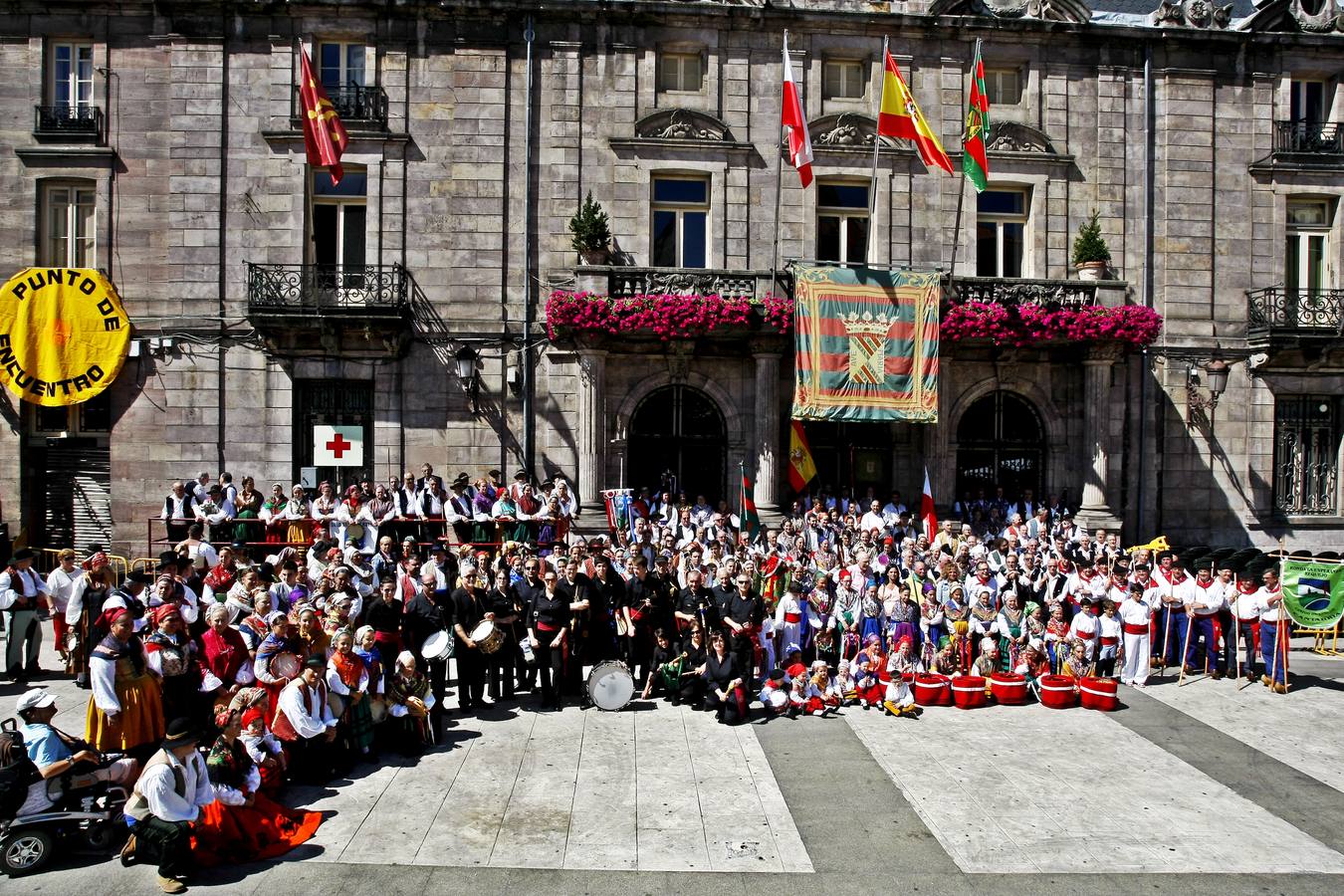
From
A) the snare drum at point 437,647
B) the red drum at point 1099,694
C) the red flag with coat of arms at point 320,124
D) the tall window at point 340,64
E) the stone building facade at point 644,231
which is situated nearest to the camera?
the snare drum at point 437,647

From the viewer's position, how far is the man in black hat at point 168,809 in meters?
7.34

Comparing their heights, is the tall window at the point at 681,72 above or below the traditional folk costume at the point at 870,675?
above

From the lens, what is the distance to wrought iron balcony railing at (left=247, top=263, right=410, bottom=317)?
19.7m

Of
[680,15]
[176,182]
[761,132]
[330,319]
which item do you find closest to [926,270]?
[761,132]

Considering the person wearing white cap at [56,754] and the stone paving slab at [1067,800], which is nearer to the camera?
the person wearing white cap at [56,754]

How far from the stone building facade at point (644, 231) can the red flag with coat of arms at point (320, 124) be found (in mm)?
2089

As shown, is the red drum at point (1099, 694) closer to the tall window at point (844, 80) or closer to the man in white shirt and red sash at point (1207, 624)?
the man in white shirt and red sash at point (1207, 624)

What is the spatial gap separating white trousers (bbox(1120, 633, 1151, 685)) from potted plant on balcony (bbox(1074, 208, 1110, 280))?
10.4 meters

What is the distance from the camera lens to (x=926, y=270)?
21.1m

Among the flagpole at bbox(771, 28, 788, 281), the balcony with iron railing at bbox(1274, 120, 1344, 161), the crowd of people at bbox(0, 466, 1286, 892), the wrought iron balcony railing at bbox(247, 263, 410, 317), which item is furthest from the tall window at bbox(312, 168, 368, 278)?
the balcony with iron railing at bbox(1274, 120, 1344, 161)

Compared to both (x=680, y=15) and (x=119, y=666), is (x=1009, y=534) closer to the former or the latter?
(x=680, y=15)

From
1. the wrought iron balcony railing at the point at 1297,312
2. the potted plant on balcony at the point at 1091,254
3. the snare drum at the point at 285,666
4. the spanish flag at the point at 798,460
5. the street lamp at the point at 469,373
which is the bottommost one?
the snare drum at the point at 285,666

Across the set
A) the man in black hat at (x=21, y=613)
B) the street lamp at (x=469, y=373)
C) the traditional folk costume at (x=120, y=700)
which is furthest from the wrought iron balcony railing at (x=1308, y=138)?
the man in black hat at (x=21, y=613)

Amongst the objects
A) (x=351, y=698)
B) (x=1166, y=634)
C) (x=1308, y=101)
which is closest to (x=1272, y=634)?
(x=1166, y=634)
